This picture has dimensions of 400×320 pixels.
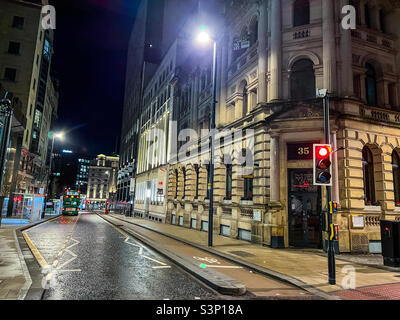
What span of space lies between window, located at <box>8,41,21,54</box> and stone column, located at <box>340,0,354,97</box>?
41.0 m

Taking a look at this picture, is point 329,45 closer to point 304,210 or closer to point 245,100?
point 245,100

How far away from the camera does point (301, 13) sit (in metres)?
16.3

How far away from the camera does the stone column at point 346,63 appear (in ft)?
47.6

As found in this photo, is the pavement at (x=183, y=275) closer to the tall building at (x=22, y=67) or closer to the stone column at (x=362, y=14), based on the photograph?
the stone column at (x=362, y=14)

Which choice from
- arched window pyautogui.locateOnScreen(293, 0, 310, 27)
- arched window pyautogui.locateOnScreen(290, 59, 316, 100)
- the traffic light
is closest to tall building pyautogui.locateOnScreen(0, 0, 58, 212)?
arched window pyautogui.locateOnScreen(290, 59, 316, 100)

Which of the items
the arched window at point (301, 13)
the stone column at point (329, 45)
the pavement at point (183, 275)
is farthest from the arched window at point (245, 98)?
the pavement at point (183, 275)

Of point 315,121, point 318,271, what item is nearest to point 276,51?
point 315,121

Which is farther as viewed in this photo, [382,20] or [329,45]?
[382,20]

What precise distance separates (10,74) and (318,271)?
43.1 meters

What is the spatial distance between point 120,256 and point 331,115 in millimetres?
11670

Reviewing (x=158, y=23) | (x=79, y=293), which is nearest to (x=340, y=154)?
(x=79, y=293)

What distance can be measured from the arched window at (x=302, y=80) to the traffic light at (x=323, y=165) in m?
8.06

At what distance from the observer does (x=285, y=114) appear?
14648 mm
